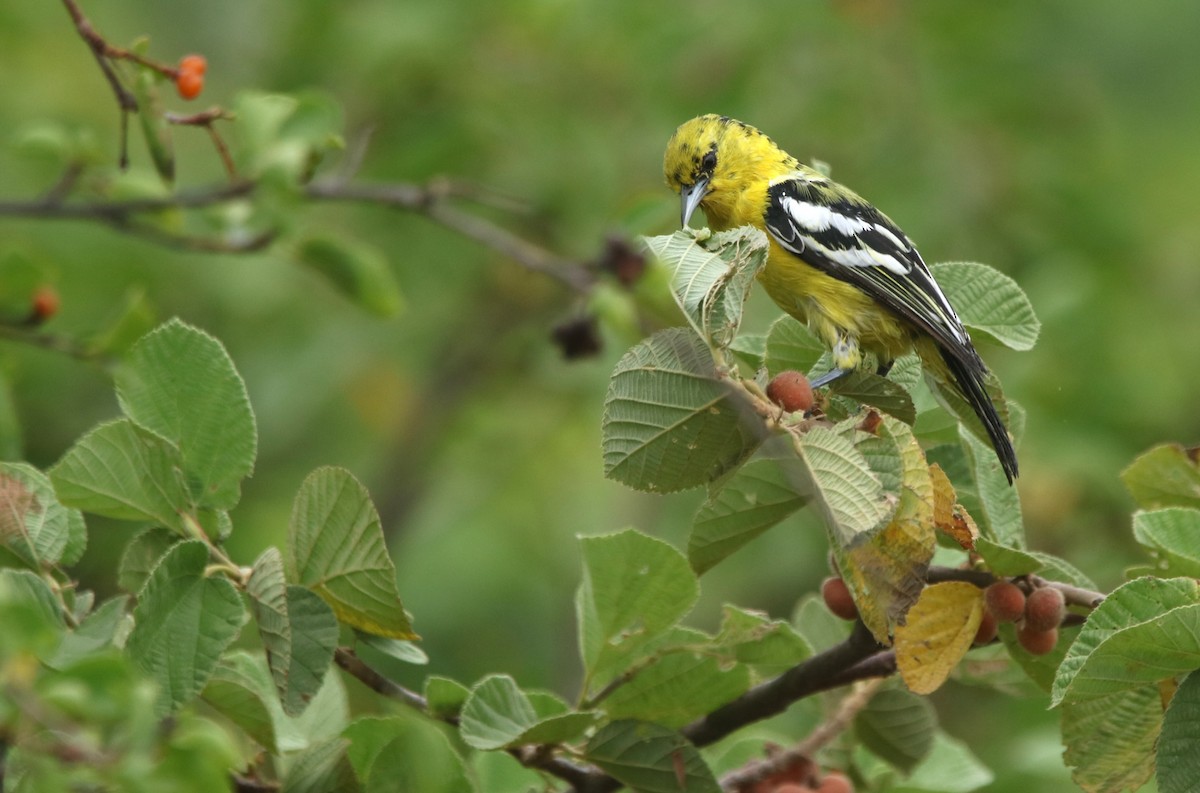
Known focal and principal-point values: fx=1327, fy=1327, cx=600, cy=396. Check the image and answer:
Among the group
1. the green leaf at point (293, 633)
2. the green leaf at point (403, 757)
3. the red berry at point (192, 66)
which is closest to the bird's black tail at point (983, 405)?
the green leaf at point (403, 757)

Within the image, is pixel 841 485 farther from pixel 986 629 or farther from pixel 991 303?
pixel 991 303

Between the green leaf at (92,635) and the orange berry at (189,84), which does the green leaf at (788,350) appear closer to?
the green leaf at (92,635)

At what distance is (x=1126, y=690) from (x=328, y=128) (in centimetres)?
247

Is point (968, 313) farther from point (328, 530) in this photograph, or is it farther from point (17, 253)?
point (17, 253)

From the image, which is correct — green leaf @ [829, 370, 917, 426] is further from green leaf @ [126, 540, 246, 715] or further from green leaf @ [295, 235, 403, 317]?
green leaf @ [295, 235, 403, 317]

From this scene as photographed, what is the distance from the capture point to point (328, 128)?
350 centimetres

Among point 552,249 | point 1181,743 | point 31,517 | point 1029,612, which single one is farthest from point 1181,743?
point 552,249

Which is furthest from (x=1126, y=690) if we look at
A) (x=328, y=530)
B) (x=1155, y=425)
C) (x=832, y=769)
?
(x=1155, y=425)

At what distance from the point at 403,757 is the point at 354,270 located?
1.95 m

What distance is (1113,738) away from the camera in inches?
79.4

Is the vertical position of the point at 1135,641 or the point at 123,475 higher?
the point at 1135,641

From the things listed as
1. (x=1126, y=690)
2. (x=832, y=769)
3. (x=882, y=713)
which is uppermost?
(x=1126, y=690)

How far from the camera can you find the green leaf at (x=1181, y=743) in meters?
1.79

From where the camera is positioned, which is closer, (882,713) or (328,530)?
(328,530)
